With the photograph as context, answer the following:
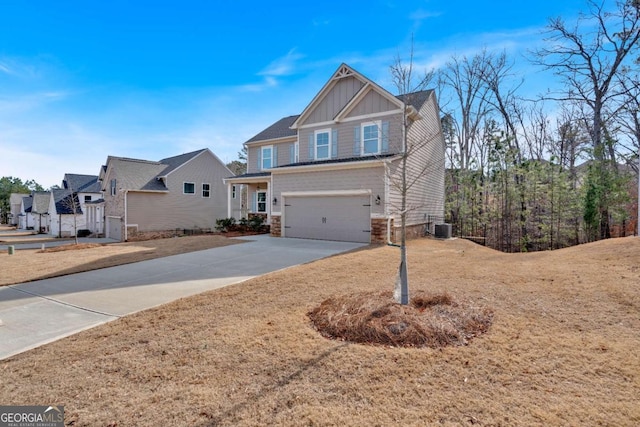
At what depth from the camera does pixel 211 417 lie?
97.3 inches

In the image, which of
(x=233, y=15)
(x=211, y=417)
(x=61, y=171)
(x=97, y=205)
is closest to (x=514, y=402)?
(x=211, y=417)

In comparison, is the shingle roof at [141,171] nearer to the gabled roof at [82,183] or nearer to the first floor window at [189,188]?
the first floor window at [189,188]

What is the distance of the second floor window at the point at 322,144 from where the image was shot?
1587 centimetres

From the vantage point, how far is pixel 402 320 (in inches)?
159

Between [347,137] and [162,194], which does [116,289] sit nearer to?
[347,137]

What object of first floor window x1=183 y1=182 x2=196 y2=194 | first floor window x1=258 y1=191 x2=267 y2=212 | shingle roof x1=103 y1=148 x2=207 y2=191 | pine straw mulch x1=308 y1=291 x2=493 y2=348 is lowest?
pine straw mulch x1=308 y1=291 x2=493 y2=348

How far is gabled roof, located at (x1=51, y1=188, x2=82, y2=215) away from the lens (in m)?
27.8

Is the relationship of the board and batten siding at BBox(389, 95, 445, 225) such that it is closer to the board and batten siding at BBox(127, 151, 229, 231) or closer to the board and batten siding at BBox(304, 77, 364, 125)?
the board and batten siding at BBox(304, 77, 364, 125)

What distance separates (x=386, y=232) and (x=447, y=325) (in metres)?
8.40

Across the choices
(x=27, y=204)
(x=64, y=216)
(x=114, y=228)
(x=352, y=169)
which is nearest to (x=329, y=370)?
(x=352, y=169)

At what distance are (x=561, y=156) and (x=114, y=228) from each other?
1320 inches

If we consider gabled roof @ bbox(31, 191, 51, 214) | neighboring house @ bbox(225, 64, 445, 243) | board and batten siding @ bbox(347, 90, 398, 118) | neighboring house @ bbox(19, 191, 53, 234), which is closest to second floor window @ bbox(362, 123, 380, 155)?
neighboring house @ bbox(225, 64, 445, 243)

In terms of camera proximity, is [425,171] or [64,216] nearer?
[425,171]

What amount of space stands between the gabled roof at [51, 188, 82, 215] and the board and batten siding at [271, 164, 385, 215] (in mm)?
23216
